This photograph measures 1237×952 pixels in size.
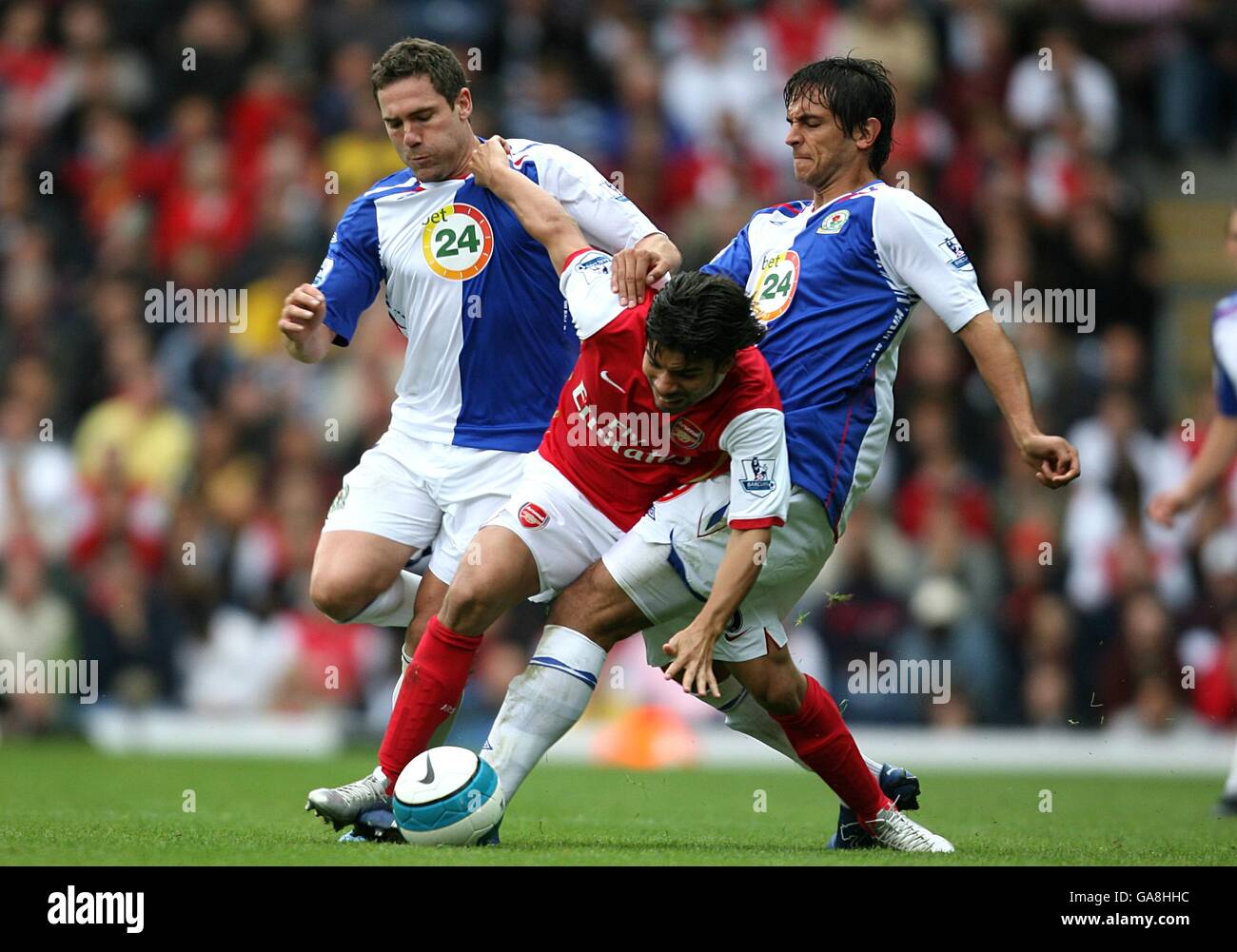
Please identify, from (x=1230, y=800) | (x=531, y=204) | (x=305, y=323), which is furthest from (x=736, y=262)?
(x=1230, y=800)

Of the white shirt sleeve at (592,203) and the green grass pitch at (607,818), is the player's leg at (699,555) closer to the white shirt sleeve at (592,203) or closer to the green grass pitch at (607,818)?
the green grass pitch at (607,818)

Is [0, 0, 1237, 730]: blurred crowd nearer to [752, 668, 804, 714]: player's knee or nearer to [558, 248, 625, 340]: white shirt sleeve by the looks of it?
[752, 668, 804, 714]: player's knee

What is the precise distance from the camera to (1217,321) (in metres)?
8.90

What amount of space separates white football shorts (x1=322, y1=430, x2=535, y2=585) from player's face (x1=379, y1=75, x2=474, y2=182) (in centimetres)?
106

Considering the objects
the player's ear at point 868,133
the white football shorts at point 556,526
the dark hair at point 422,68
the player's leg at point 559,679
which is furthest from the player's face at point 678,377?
the dark hair at point 422,68

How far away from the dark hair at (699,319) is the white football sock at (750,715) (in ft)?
4.49

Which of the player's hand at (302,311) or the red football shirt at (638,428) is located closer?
the red football shirt at (638,428)

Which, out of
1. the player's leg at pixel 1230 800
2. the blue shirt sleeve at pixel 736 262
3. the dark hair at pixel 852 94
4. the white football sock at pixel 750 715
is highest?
the dark hair at pixel 852 94

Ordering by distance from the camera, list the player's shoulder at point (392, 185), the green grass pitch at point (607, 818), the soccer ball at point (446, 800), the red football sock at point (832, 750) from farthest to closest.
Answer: the player's shoulder at point (392, 185)
the red football sock at point (832, 750)
the soccer ball at point (446, 800)
the green grass pitch at point (607, 818)

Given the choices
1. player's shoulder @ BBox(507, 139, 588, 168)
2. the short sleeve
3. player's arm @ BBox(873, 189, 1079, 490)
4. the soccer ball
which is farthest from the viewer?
the short sleeve

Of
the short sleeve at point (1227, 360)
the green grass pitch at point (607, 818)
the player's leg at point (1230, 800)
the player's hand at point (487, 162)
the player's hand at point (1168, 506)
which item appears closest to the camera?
the green grass pitch at point (607, 818)

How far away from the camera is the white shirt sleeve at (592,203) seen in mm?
6863

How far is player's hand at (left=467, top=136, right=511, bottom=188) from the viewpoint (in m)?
6.80

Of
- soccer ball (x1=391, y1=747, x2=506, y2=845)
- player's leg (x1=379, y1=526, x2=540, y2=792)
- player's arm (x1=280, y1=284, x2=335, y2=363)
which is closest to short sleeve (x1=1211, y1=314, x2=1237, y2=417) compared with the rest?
player's leg (x1=379, y1=526, x2=540, y2=792)
